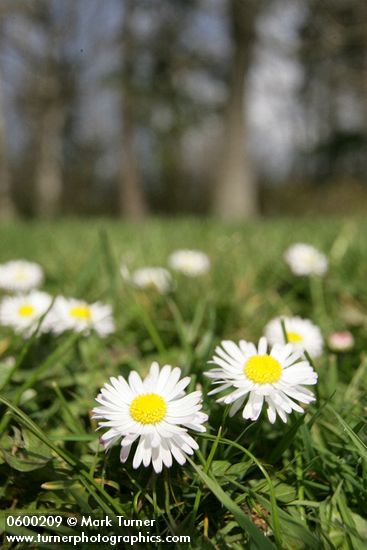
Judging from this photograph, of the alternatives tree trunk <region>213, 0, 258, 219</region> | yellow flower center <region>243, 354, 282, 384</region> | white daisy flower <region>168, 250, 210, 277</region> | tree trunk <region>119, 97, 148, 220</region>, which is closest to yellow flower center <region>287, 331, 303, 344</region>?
yellow flower center <region>243, 354, 282, 384</region>

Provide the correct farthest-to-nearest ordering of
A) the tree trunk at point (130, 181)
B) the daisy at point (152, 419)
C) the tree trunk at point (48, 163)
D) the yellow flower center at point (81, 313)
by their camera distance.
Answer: the tree trunk at point (48, 163)
the tree trunk at point (130, 181)
the yellow flower center at point (81, 313)
the daisy at point (152, 419)

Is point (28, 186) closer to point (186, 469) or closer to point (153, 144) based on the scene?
point (153, 144)

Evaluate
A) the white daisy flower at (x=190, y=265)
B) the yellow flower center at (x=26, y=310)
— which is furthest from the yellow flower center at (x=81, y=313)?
the white daisy flower at (x=190, y=265)

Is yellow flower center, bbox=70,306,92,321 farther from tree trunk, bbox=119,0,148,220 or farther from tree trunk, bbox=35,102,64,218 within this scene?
tree trunk, bbox=35,102,64,218

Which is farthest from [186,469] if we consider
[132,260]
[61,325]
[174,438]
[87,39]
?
[87,39]

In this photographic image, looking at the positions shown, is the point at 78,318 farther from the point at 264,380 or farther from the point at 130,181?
the point at 130,181

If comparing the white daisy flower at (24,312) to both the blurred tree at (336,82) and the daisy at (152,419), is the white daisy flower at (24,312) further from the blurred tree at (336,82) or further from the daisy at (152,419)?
the blurred tree at (336,82)

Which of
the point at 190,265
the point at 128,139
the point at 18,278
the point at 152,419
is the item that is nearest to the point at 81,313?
the point at 18,278
